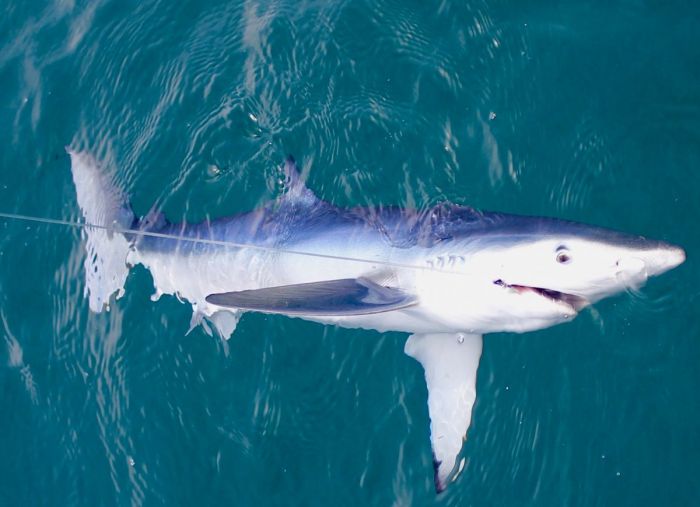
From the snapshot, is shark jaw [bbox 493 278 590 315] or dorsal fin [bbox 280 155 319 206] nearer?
shark jaw [bbox 493 278 590 315]

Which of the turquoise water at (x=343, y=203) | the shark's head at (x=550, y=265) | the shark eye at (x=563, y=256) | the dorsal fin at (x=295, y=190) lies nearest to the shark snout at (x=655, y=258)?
the shark's head at (x=550, y=265)

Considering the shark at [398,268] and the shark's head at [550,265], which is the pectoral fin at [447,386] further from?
the shark's head at [550,265]

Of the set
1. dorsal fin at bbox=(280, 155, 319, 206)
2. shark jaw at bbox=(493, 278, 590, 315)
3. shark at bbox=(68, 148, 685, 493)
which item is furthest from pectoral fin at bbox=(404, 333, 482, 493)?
dorsal fin at bbox=(280, 155, 319, 206)

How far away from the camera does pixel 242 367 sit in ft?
17.6

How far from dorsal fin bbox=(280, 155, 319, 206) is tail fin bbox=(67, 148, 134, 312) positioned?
4.57ft

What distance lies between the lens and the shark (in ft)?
13.6

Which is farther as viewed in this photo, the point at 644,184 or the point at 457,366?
the point at 644,184

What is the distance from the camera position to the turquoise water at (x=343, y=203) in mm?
Result: 4875

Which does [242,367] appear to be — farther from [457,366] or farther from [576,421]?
[576,421]

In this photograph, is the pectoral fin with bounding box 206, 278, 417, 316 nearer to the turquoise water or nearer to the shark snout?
the turquoise water

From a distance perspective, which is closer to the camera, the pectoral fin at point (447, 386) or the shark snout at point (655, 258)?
the shark snout at point (655, 258)

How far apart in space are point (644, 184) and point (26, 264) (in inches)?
200

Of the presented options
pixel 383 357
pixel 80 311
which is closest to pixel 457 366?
pixel 383 357

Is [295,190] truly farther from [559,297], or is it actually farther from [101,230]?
[559,297]
